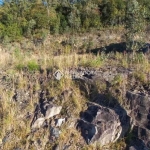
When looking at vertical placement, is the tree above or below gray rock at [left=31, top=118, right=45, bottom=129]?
above

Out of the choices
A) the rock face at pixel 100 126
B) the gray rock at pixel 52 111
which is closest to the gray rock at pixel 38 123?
the gray rock at pixel 52 111

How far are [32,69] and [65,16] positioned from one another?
2299cm

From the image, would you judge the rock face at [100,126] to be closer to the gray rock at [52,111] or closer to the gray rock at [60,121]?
the gray rock at [60,121]

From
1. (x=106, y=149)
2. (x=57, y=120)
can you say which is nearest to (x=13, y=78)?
(x=57, y=120)

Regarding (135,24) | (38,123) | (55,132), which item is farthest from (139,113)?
(135,24)

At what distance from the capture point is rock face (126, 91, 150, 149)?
4992mm

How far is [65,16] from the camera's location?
28750mm

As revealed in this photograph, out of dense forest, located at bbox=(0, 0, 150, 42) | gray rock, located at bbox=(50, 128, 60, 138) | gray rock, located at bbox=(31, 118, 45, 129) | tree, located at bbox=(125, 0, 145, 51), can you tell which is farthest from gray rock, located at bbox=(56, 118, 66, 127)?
dense forest, located at bbox=(0, 0, 150, 42)

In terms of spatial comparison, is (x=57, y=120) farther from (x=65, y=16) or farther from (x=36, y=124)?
Result: (x=65, y=16)

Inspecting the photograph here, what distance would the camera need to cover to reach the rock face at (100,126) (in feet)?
16.1

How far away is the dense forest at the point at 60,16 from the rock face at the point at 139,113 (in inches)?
781

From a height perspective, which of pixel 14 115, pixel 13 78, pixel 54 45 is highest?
pixel 13 78

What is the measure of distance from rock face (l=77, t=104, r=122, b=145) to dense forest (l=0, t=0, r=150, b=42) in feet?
64.9

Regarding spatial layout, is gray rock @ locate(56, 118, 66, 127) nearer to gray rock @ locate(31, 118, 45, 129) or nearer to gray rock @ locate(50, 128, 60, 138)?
gray rock @ locate(50, 128, 60, 138)
